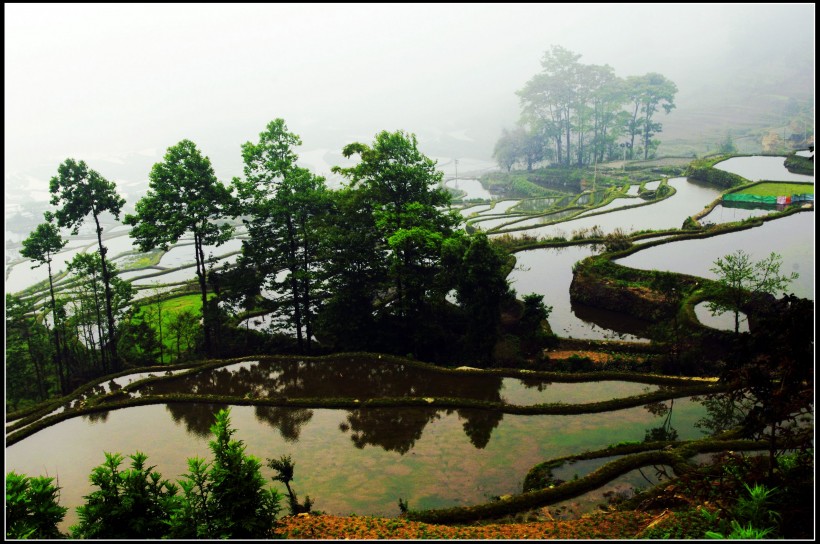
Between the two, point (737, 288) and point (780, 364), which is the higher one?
point (737, 288)

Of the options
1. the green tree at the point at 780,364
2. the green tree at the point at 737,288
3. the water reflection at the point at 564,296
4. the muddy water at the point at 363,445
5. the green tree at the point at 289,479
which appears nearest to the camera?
the green tree at the point at 780,364

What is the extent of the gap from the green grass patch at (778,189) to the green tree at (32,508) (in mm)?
50609

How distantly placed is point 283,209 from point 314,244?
9.64 ft

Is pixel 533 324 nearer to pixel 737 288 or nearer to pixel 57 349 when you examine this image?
pixel 737 288

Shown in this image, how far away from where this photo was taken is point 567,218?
49.7 m

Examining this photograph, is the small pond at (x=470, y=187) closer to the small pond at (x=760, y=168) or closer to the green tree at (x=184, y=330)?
the small pond at (x=760, y=168)

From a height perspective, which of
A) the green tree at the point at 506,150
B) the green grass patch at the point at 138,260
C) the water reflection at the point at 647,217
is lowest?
the green grass patch at the point at 138,260

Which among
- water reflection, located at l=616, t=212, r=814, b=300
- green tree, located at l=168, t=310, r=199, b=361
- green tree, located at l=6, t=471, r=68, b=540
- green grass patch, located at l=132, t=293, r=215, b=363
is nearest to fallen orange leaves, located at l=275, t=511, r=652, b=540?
green tree, located at l=6, t=471, r=68, b=540

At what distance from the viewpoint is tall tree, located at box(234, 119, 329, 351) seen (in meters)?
28.6

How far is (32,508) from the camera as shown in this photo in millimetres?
11250

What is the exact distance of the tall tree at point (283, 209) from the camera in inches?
1126

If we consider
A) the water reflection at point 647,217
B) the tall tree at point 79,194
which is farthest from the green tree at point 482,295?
the water reflection at point 647,217

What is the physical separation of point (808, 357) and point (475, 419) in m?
9.94

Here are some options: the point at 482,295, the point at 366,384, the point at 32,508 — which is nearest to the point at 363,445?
the point at 366,384
